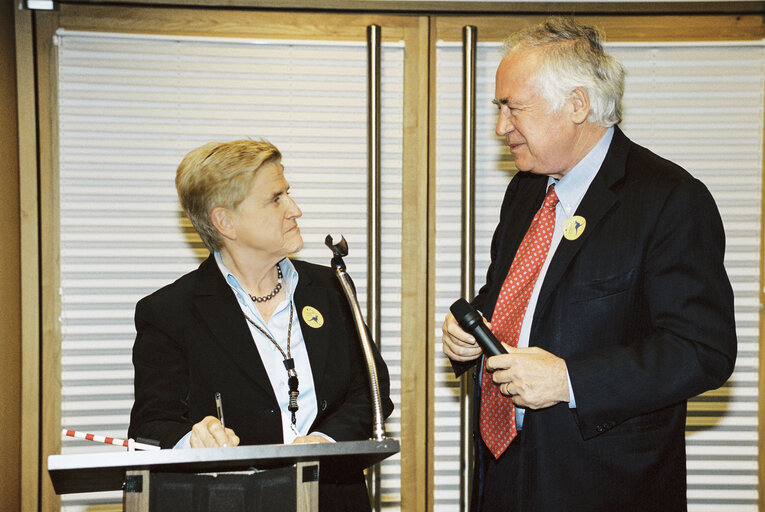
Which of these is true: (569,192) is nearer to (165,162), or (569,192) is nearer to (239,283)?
(239,283)

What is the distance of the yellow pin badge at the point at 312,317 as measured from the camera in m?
2.35

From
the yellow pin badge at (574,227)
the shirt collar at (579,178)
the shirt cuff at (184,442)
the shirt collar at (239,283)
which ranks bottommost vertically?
the shirt cuff at (184,442)

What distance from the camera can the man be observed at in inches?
69.5

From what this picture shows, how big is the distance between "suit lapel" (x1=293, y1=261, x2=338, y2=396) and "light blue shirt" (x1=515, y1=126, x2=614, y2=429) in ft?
2.01

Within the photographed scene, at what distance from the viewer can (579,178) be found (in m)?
2.06

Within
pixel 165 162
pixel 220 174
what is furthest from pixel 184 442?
pixel 165 162

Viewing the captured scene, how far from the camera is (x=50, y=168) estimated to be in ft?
11.1

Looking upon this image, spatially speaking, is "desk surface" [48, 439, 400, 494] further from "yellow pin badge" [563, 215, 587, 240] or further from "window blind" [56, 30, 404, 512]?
"window blind" [56, 30, 404, 512]

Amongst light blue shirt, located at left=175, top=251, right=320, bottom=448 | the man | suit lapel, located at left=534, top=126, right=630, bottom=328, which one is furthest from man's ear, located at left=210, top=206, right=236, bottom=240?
suit lapel, located at left=534, top=126, right=630, bottom=328

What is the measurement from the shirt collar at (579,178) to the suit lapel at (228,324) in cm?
98

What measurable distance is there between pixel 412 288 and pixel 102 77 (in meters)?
1.70

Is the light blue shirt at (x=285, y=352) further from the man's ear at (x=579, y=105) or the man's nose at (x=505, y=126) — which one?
the man's ear at (x=579, y=105)

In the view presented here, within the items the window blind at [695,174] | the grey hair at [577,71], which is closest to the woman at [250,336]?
the grey hair at [577,71]

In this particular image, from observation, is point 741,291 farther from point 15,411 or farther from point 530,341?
point 15,411
